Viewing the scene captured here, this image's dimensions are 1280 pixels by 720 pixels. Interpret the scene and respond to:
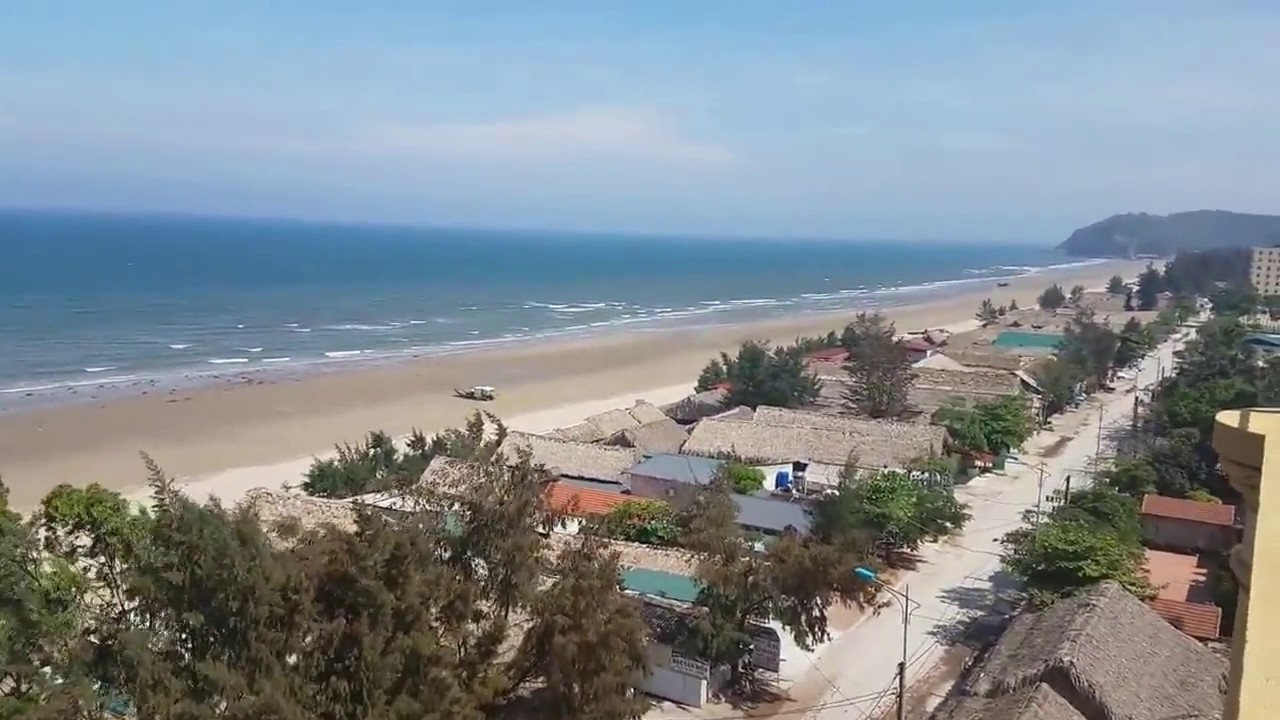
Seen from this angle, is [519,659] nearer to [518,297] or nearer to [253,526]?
[253,526]

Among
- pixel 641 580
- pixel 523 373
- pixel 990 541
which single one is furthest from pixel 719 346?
pixel 641 580

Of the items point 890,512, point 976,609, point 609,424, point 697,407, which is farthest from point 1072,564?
point 697,407

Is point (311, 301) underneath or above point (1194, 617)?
above

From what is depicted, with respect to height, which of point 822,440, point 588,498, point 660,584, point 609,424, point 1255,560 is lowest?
point 588,498

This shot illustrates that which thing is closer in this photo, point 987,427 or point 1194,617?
point 1194,617

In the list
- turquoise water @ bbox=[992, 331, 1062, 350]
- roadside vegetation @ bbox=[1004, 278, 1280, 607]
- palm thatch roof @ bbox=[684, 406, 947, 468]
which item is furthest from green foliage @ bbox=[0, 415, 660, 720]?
turquoise water @ bbox=[992, 331, 1062, 350]

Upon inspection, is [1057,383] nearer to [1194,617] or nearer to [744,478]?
[744,478]

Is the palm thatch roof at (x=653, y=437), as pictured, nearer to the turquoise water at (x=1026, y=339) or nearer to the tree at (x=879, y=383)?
the tree at (x=879, y=383)
